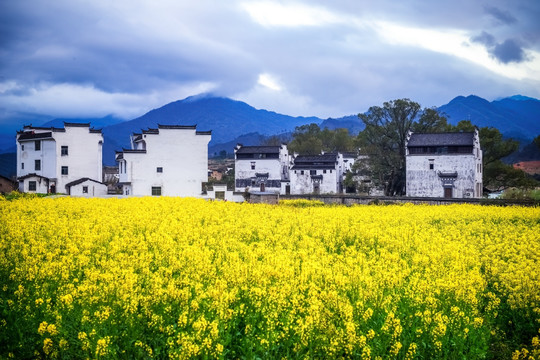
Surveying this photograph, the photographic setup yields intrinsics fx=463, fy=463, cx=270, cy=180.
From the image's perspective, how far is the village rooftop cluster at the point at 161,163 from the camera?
4512 centimetres

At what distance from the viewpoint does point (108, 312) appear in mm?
7402

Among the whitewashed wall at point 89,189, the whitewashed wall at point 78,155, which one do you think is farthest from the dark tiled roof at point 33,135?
the whitewashed wall at point 89,189

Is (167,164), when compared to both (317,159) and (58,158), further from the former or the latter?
(317,159)

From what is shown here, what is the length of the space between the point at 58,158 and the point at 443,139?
149 ft

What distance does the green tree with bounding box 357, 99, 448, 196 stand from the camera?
60.9 meters

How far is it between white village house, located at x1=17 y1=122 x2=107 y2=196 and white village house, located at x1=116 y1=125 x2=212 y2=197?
236 inches

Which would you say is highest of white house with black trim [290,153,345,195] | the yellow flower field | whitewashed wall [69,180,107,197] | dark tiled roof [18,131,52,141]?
dark tiled roof [18,131,52,141]

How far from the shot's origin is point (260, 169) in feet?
243

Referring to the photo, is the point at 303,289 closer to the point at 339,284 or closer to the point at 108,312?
the point at 339,284

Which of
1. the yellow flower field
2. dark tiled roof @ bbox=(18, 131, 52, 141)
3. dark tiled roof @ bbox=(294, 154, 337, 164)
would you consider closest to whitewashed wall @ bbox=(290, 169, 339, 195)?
dark tiled roof @ bbox=(294, 154, 337, 164)

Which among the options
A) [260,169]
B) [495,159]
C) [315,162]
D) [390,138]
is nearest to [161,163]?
[260,169]

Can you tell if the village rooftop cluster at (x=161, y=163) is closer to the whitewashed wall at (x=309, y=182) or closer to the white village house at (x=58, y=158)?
the white village house at (x=58, y=158)

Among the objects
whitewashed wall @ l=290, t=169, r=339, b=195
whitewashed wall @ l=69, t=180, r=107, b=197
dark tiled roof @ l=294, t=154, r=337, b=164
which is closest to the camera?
whitewashed wall @ l=69, t=180, r=107, b=197

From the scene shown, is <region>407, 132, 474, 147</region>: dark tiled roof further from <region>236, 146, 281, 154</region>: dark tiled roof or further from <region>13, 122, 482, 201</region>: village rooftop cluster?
<region>236, 146, 281, 154</region>: dark tiled roof
